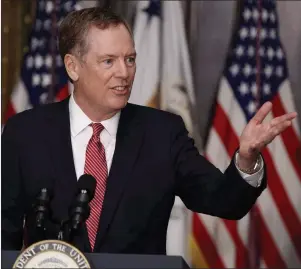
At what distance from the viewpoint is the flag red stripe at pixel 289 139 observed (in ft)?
15.1

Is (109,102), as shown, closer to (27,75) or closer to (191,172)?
(191,172)

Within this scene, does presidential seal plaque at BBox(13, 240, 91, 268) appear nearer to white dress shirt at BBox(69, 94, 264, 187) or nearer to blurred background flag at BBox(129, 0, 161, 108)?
white dress shirt at BBox(69, 94, 264, 187)

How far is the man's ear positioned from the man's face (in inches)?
2.6

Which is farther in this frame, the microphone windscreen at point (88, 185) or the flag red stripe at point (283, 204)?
the flag red stripe at point (283, 204)

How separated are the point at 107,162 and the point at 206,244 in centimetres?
191

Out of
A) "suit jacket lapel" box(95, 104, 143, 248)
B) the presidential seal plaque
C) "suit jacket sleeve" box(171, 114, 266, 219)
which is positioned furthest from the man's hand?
the presidential seal plaque

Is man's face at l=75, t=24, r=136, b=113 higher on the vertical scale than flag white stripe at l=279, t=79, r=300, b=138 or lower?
higher

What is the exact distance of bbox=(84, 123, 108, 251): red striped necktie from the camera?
272 centimetres

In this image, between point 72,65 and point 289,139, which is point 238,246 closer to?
point 289,139

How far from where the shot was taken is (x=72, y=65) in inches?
116

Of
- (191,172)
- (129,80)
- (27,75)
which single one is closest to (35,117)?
(129,80)

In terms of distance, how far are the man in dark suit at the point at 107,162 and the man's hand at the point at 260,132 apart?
125mm

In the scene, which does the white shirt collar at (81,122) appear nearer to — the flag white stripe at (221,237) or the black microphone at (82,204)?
the black microphone at (82,204)

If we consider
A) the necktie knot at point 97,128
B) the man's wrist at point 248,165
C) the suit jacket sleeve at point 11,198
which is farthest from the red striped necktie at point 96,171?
the man's wrist at point 248,165
